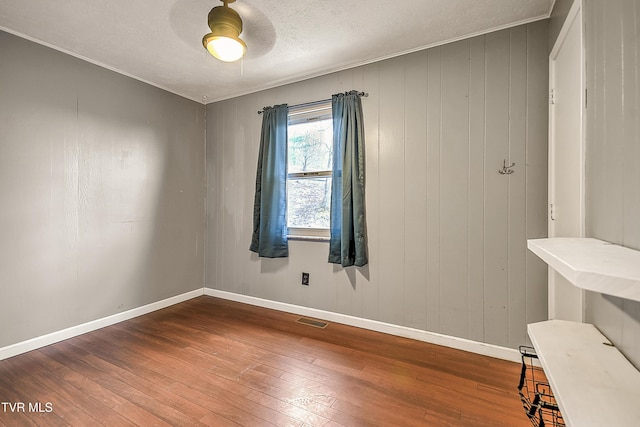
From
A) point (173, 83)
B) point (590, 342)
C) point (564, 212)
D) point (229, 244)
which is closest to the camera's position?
point (590, 342)

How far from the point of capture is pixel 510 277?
2.12 metres

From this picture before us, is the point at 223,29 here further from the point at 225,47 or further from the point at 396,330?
the point at 396,330

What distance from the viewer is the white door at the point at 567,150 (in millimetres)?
1423

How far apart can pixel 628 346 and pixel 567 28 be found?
168 cm

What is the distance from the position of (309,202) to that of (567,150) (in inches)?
84.4

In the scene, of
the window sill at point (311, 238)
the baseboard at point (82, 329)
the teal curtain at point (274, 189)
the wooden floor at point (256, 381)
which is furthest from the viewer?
the teal curtain at point (274, 189)

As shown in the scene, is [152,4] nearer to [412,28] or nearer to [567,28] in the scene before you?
[412,28]

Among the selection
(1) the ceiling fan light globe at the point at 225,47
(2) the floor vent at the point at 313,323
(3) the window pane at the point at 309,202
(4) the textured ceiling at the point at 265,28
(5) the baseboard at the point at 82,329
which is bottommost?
(2) the floor vent at the point at 313,323

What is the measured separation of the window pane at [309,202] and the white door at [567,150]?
1.84 meters

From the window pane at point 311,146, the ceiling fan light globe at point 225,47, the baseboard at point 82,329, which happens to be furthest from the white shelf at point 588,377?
the baseboard at point 82,329

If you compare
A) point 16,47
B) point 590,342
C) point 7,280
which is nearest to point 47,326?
point 7,280

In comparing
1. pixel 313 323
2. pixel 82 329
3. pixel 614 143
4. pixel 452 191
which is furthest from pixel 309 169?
pixel 82 329

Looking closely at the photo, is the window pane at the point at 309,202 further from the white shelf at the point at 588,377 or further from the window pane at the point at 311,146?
the white shelf at the point at 588,377

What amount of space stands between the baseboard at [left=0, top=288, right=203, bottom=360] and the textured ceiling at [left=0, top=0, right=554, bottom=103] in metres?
2.47
